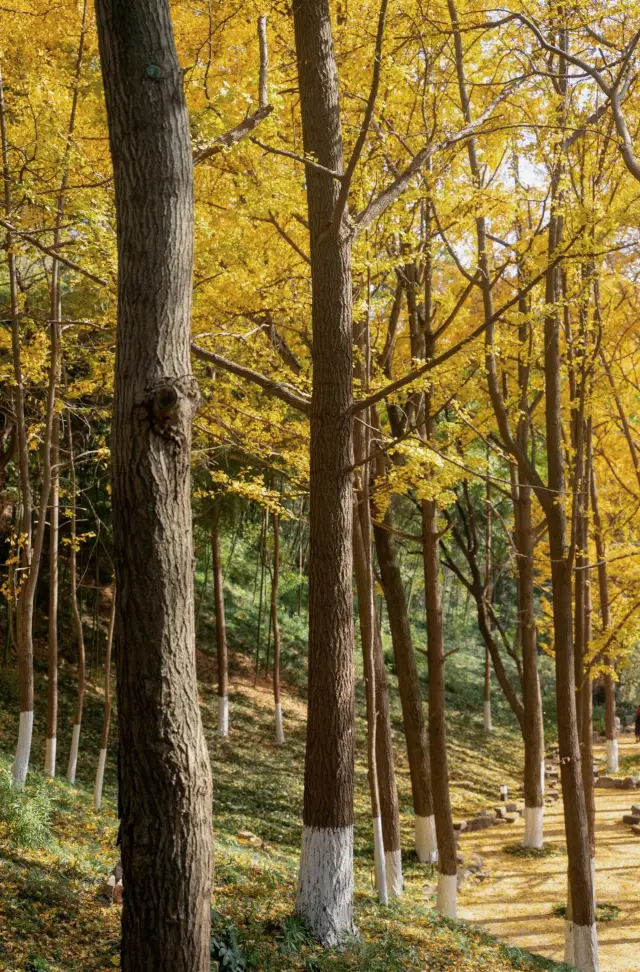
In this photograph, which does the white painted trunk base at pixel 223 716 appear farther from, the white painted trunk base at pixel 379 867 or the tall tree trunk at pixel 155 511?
the tall tree trunk at pixel 155 511

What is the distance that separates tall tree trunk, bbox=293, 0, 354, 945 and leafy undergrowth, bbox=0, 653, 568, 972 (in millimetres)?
388

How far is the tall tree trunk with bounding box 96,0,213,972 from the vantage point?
2.84 metres

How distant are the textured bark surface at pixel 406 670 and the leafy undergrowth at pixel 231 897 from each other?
3.30 feet

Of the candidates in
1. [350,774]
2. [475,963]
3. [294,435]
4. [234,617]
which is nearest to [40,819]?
[350,774]

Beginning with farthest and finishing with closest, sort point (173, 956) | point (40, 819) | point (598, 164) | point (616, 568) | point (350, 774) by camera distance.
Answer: point (616, 568)
point (598, 164)
point (40, 819)
point (350, 774)
point (173, 956)

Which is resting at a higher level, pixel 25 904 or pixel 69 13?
pixel 69 13

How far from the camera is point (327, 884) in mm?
5551

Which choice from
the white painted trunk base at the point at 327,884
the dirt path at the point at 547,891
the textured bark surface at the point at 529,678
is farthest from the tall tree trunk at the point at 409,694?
the white painted trunk base at the point at 327,884

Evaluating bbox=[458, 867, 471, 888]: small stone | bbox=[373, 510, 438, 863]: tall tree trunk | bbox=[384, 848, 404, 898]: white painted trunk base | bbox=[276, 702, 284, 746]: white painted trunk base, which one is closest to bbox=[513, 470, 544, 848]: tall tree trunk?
bbox=[458, 867, 471, 888]: small stone

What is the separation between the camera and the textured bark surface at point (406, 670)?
11172 mm

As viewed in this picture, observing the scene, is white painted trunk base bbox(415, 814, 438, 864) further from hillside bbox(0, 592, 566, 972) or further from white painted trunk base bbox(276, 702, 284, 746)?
white painted trunk base bbox(276, 702, 284, 746)

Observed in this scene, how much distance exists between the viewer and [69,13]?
8414 mm

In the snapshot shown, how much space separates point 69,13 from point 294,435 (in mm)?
4762

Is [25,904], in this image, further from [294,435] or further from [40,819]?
[294,435]
